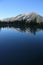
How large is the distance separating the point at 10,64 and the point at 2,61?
1.04 meters

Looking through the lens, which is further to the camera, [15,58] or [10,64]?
[15,58]

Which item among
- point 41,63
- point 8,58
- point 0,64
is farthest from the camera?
point 8,58

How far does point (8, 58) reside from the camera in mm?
15852

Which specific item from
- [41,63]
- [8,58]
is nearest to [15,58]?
[8,58]

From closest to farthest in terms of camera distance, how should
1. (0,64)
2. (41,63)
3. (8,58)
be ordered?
(0,64) < (41,63) < (8,58)

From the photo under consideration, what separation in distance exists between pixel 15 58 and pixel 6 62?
1564 millimetres

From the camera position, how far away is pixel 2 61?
14.7 metres

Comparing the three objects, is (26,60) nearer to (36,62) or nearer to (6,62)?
(36,62)

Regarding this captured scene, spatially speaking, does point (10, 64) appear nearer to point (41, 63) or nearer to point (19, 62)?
point (19, 62)

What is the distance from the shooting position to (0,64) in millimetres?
13781

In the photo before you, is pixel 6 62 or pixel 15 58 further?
pixel 15 58

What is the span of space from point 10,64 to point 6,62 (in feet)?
2.32

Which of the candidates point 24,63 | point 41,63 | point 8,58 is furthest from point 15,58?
point 41,63

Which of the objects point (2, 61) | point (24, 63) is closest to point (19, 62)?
point (24, 63)
